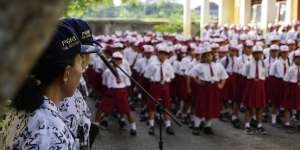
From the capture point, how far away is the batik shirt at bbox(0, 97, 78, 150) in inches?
71.6

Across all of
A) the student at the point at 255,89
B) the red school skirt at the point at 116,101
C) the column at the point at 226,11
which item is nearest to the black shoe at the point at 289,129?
the student at the point at 255,89

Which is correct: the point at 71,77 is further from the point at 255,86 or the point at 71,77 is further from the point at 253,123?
the point at 253,123

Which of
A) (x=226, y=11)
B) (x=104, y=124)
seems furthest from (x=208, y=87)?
(x=226, y=11)

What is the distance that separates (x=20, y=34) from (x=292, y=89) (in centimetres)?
1133

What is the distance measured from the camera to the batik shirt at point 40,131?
5.97 feet

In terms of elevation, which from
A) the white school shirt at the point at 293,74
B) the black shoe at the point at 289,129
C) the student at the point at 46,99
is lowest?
the black shoe at the point at 289,129

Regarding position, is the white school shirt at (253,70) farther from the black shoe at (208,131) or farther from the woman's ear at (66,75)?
the woman's ear at (66,75)

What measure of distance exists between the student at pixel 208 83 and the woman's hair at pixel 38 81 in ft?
29.5

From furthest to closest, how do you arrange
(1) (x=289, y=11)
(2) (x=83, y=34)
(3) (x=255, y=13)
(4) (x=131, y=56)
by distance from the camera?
(3) (x=255, y=13) → (1) (x=289, y=11) → (4) (x=131, y=56) → (2) (x=83, y=34)

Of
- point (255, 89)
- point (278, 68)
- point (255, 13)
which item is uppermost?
point (255, 13)

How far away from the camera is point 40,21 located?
78 centimetres

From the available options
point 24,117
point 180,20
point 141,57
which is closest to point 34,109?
point 24,117

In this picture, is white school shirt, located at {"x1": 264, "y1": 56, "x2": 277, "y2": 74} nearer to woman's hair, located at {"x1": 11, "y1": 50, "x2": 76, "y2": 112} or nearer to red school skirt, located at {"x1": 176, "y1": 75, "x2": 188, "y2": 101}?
red school skirt, located at {"x1": 176, "y1": 75, "x2": 188, "y2": 101}

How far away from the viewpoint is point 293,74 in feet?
37.9
